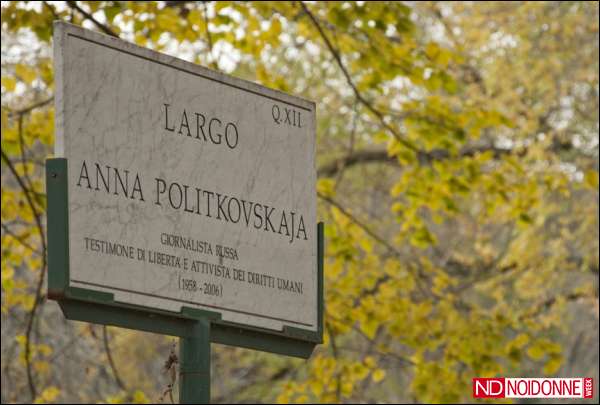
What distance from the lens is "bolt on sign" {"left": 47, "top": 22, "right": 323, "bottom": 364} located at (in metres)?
3.47

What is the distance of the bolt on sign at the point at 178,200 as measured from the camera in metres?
3.47

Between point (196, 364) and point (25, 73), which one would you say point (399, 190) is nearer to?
point (25, 73)

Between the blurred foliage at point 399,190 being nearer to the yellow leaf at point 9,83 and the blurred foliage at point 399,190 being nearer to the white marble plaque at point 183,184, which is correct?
the yellow leaf at point 9,83

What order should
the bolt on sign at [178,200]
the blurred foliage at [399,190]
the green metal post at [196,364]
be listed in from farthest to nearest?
the blurred foliage at [399,190]
the green metal post at [196,364]
the bolt on sign at [178,200]

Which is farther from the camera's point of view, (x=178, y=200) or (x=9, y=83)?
(x=9, y=83)

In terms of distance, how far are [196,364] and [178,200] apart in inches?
15.8

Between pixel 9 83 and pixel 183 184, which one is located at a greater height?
pixel 9 83

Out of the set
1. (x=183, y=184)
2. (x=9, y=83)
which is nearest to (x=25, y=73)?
(x=9, y=83)

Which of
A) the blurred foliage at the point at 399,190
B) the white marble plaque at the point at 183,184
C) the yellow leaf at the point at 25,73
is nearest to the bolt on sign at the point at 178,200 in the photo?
the white marble plaque at the point at 183,184

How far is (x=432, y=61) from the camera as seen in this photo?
998cm

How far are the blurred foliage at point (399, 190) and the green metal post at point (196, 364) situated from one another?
4897 mm

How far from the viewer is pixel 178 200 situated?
3.62 m

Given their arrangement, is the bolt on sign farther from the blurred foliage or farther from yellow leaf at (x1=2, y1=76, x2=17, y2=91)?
yellow leaf at (x1=2, y1=76, x2=17, y2=91)

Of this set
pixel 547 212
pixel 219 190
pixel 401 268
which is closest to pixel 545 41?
pixel 547 212
